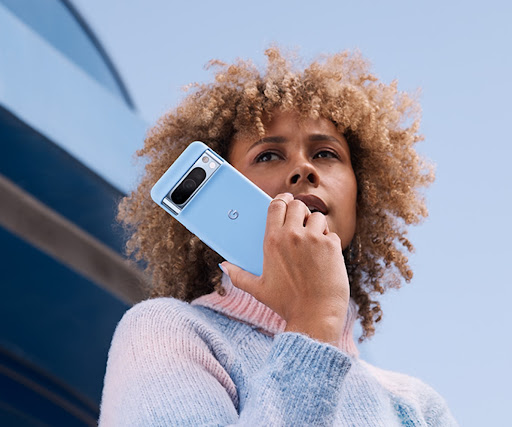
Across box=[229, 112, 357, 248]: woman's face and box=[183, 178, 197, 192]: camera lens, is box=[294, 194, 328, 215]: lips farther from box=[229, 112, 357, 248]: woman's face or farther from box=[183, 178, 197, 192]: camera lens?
box=[183, 178, 197, 192]: camera lens

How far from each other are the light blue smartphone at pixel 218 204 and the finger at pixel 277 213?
9 cm

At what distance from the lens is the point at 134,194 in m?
1.71

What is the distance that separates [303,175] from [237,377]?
0.40m

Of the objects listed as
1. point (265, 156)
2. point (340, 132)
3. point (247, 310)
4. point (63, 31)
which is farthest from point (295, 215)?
point (63, 31)

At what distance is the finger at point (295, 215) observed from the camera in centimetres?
96

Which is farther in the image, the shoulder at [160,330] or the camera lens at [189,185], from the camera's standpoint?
the camera lens at [189,185]

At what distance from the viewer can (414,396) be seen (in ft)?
4.20

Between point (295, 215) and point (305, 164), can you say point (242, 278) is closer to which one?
point (295, 215)

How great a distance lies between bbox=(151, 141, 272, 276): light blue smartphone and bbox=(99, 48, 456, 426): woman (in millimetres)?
47

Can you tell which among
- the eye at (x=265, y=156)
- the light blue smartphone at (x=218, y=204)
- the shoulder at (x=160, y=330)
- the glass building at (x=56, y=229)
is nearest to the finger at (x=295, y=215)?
the light blue smartphone at (x=218, y=204)

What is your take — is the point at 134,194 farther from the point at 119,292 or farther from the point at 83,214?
the point at 119,292

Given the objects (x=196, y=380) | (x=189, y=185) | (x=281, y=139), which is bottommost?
(x=196, y=380)

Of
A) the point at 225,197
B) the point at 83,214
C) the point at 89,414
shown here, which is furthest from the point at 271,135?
the point at 89,414

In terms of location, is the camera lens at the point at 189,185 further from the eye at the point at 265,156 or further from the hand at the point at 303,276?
the eye at the point at 265,156
